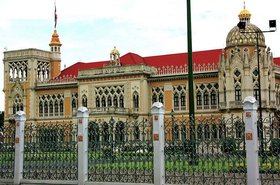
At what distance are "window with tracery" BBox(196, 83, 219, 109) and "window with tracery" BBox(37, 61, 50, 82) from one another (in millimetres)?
19113

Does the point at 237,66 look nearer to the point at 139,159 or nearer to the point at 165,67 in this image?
the point at 165,67

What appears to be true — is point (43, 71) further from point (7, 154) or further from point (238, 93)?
point (7, 154)

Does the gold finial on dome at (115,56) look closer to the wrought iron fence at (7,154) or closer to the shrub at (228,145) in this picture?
the wrought iron fence at (7,154)

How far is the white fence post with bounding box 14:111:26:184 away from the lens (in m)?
15.6

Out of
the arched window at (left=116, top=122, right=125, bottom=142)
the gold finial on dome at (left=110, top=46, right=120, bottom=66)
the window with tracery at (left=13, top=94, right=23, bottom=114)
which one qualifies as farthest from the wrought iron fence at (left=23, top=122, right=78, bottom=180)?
the window with tracery at (left=13, top=94, right=23, bottom=114)

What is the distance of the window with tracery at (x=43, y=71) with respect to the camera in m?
55.3

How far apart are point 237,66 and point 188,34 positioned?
25338 millimetres

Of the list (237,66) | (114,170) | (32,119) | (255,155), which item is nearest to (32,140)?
(114,170)

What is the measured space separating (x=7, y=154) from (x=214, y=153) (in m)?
7.16

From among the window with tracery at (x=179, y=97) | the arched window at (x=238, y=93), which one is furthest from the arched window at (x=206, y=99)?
the arched window at (x=238, y=93)

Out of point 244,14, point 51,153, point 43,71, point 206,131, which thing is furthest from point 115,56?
point 206,131

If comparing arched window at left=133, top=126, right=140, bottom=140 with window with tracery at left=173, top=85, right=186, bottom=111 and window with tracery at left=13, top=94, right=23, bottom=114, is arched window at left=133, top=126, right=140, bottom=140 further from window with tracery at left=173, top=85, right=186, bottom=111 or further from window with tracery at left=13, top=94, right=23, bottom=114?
window with tracery at left=13, top=94, right=23, bottom=114

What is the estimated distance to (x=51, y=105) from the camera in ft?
175

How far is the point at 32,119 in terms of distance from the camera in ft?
175
